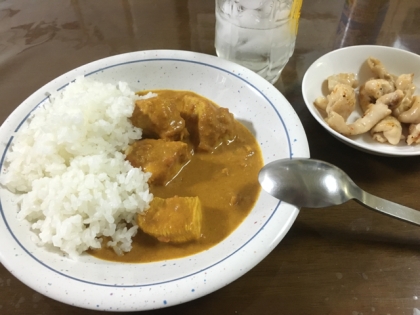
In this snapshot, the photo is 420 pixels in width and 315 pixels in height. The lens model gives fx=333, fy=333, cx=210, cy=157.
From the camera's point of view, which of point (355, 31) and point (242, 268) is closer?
point (242, 268)

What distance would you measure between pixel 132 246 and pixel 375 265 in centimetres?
97

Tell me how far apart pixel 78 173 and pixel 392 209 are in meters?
1.31

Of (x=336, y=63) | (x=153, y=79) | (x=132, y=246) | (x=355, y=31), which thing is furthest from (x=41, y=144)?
(x=355, y=31)

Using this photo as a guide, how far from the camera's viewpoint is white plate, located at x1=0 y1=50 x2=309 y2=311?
107 cm

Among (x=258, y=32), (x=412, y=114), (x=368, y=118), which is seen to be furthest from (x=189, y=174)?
(x=412, y=114)

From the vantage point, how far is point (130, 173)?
151 cm

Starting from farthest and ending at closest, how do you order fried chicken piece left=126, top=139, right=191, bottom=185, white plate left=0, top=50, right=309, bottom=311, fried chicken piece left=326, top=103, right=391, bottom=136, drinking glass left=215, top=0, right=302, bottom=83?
drinking glass left=215, top=0, right=302, bottom=83 → fried chicken piece left=326, top=103, right=391, bottom=136 → fried chicken piece left=126, top=139, right=191, bottom=185 → white plate left=0, top=50, right=309, bottom=311

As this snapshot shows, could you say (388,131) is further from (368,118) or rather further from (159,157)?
(159,157)

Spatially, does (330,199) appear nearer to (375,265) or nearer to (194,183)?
(375,265)

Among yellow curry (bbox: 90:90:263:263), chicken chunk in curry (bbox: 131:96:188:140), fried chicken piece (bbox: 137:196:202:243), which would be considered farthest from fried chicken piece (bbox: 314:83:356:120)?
fried chicken piece (bbox: 137:196:202:243)

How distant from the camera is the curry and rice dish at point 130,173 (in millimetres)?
1340

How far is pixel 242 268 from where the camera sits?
3.62 feet

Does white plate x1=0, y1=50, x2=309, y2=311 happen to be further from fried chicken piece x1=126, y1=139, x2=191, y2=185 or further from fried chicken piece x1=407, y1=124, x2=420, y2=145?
fried chicken piece x1=407, y1=124, x2=420, y2=145

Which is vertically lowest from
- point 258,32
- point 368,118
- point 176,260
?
point 176,260
